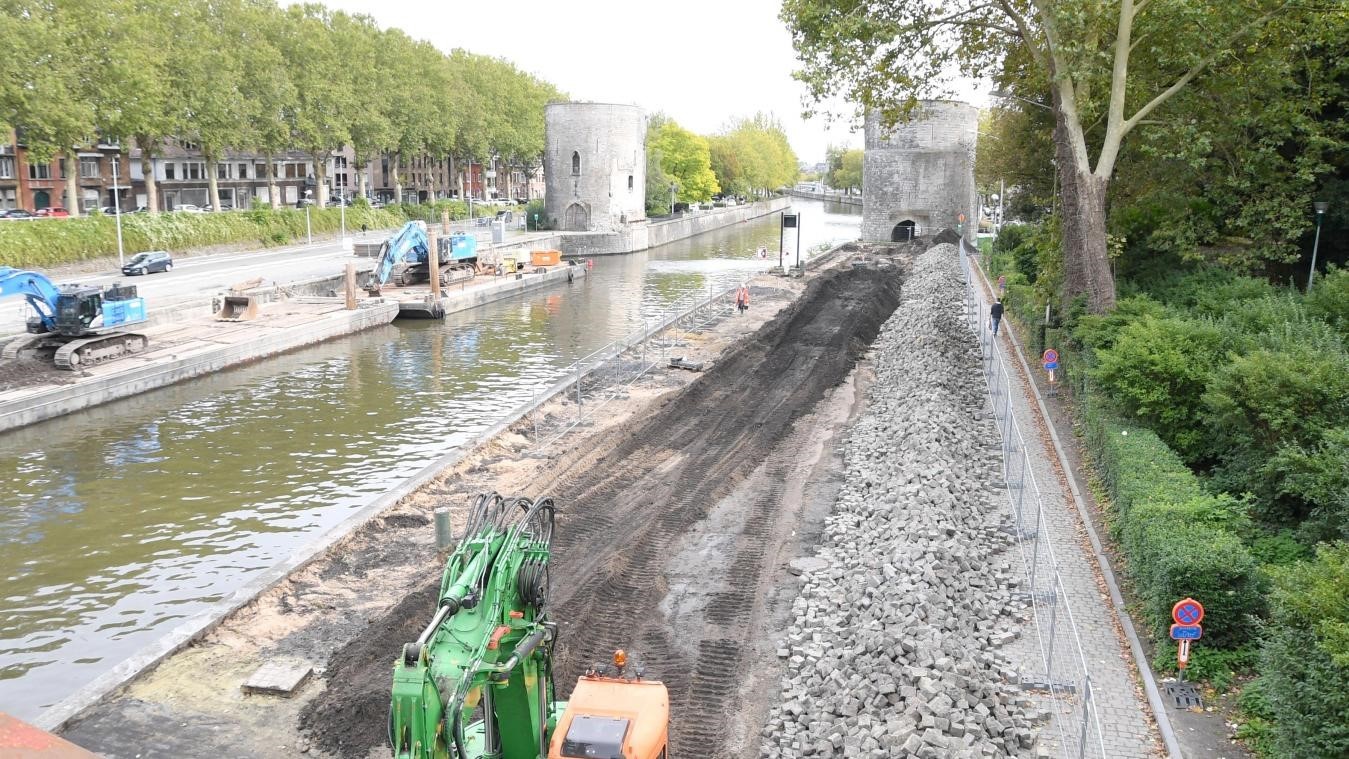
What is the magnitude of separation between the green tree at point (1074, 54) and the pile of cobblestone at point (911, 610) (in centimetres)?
620

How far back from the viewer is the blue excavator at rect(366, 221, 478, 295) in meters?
45.0

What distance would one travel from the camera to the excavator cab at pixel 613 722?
27.2 ft

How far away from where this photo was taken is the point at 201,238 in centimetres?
5453

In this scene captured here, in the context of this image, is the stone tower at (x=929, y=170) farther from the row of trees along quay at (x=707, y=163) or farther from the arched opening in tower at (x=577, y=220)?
the row of trees along quay at (x=707, y=163)

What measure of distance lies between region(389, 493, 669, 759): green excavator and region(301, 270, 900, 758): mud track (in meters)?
2.16

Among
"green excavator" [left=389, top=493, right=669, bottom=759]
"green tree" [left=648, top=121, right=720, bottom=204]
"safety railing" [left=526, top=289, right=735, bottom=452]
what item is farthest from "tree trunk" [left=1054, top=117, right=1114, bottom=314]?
"green tree" [left=648, top=121, right=720, bottom=204]

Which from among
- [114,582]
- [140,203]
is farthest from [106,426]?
[140,203]

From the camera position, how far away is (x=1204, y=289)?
24.5 m

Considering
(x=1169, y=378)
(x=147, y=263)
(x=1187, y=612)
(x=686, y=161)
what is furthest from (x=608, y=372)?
(x=686, y=161)

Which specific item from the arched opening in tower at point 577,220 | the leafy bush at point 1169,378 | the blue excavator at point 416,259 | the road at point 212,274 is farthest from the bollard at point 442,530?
the arched opening in tower at point 577,220

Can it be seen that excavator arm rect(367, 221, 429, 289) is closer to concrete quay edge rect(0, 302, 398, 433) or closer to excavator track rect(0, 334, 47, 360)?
concrete quay edge rect(0, 302, 398, 433)

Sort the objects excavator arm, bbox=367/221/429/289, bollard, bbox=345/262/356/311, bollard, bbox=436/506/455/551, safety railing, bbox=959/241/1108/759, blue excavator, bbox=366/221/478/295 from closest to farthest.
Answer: safety railing, bbox=959/241/1108/759
bollard, bbox=436/506/455/551
bollard, bbox=345/262/356/311
excavator arm, bbox=367/221/429/289
blue excavator, bbox=366/221/478/295

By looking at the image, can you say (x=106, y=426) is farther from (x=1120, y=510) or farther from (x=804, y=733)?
(x=1120, y=510)

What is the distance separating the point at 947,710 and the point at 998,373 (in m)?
15.8
